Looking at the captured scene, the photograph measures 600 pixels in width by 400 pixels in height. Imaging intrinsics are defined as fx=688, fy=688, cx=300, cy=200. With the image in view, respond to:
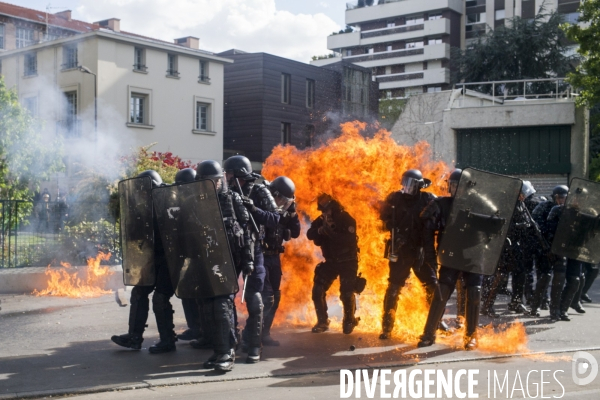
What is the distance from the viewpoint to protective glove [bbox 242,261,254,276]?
5.98 meters

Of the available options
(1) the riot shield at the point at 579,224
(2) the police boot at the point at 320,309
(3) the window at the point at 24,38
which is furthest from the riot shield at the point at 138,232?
(3) the window at the point at 24,38

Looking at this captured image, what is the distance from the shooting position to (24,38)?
2069cm

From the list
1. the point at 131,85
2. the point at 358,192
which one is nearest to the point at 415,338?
the point at 358,192

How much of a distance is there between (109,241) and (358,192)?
5977 millimetres

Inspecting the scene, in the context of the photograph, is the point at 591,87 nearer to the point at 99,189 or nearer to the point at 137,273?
the point at 99,189

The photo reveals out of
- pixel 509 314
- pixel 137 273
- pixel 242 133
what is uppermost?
pixel 242 133

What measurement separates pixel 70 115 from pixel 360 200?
1766cm

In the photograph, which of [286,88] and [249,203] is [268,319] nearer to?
[249,203]

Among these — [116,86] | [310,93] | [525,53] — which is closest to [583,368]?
[116,86]

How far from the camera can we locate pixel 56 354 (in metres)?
6.49

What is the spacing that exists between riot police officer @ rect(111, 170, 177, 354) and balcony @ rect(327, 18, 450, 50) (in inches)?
2654

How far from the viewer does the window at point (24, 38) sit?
783 inches

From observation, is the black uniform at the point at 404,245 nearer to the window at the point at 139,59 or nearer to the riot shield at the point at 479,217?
the riot shield at the point at 479,217

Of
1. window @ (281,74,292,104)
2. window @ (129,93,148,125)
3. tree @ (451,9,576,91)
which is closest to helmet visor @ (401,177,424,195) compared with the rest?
window @ (129,93,148,125)
